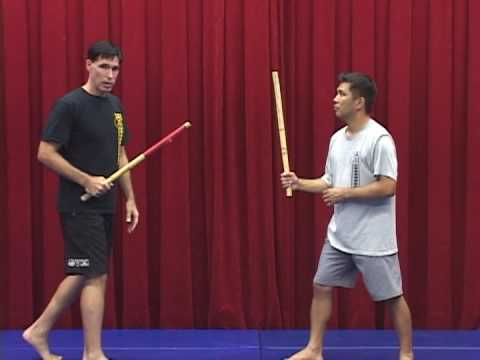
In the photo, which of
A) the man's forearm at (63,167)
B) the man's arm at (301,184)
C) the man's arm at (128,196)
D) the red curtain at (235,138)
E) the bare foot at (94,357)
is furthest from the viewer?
the red curtain at (235,138)

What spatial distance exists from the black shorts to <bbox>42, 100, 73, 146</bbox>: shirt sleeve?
1.08ft

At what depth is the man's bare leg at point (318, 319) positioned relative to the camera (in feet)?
13.1

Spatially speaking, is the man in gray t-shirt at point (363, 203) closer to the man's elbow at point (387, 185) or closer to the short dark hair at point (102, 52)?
the man's elbow at point (387, 185)

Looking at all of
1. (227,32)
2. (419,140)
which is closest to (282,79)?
(227,32)

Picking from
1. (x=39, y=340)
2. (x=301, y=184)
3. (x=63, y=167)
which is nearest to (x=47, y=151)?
(x=63, y=167)

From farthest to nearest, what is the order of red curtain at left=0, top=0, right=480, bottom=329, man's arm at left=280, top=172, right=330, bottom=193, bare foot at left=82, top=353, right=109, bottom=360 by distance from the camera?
red curtain at left=0, top=0, right=480, bottom=329 → man's arm at left=280, top=172, right=330, bottom=193 → bare foot at left=82, top=353, right=109, bottom=360

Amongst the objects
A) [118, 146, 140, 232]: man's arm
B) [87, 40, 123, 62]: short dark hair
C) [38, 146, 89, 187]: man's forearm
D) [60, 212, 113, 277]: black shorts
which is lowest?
[60, 212, 113, 277]: black shorts

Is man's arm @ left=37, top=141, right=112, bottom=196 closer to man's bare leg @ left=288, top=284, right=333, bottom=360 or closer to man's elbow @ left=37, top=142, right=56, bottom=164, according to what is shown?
man's elbow @ left=37, top=142, right=56, bottom=164

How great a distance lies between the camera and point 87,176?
372 centimetres

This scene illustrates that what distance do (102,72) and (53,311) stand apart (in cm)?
104

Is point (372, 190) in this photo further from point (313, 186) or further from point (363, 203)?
point (313, 186)

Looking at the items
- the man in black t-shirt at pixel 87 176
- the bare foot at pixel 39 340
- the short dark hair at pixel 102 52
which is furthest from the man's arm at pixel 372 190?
the bare foot at pixel 39 340

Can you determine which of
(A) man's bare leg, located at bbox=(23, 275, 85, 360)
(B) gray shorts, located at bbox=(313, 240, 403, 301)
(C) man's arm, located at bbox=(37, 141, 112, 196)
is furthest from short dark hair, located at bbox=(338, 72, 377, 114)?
(A) man's bare leg, located at bbox=(23, 275, 85, 360)

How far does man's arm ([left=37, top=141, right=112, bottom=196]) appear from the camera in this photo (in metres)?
3.70
